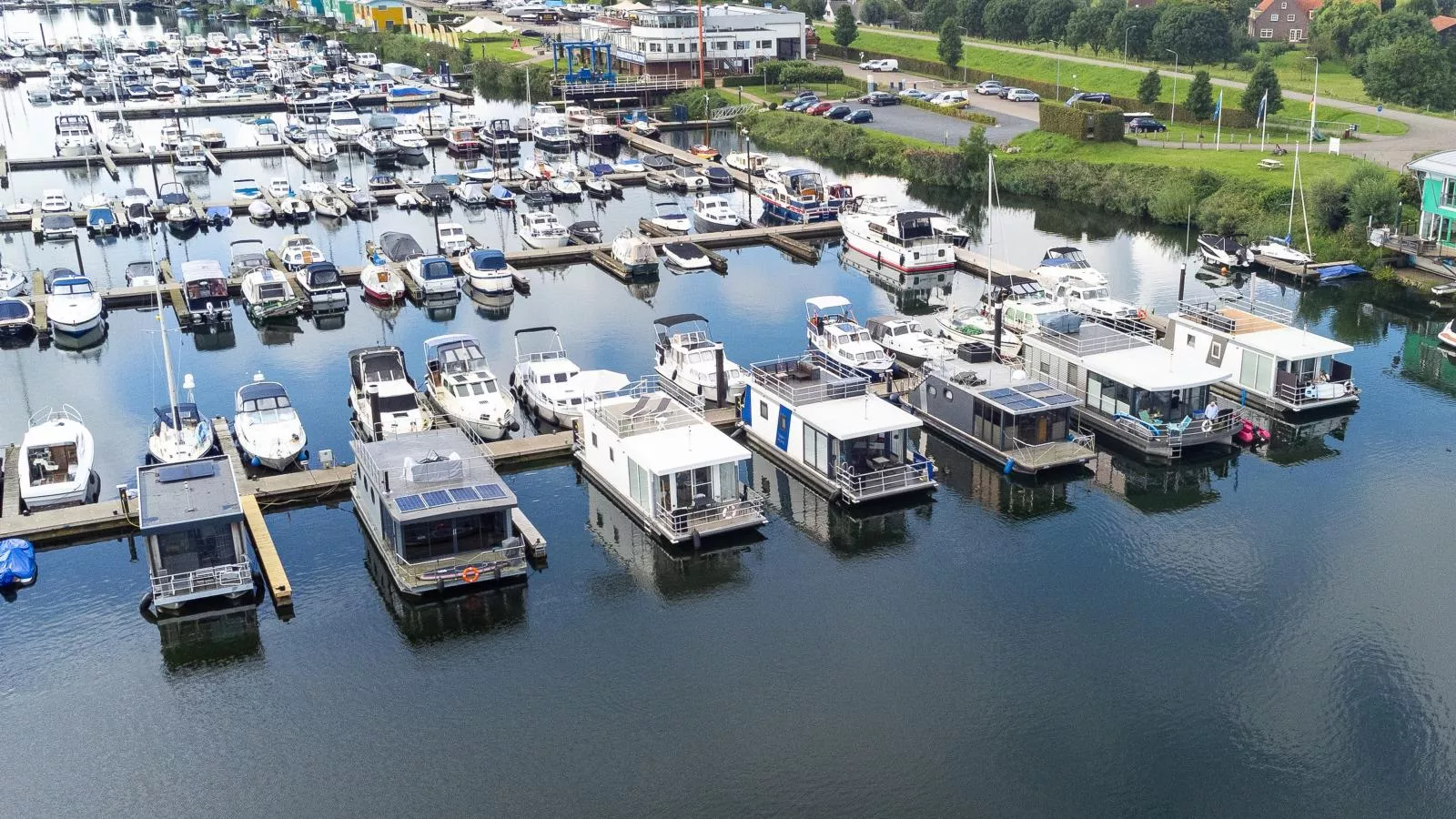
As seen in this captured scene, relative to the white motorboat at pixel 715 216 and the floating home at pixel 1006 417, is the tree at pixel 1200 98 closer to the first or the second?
the white motorboat at pixel 715 216

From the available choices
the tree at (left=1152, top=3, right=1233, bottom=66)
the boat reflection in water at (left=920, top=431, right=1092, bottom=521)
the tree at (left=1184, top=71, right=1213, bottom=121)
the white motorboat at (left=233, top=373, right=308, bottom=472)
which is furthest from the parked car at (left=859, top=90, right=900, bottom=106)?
the white motorboat at (left=233, top=373, right=308, bottom=472)

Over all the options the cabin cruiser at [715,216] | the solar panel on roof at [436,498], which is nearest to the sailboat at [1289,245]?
the cabin cruiser at [715,216]

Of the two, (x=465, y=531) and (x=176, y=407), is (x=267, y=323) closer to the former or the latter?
(x=176, y=407)

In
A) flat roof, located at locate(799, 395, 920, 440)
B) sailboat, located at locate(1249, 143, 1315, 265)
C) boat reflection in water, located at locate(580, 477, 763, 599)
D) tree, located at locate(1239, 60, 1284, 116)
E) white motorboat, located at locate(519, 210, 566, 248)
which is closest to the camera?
boat reflection in water, located at locate(580, 477, 763, 599)

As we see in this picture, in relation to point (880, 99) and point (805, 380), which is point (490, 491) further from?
point (880, 99)

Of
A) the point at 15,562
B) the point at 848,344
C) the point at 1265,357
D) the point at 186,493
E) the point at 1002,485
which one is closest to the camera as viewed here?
the point at 186,493

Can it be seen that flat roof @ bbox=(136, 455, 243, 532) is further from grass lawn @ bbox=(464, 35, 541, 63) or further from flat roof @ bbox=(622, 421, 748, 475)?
grass lawn @ bbox=(464, 35, 541, 63)

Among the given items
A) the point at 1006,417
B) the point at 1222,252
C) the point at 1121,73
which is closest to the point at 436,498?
the point at 1006,417

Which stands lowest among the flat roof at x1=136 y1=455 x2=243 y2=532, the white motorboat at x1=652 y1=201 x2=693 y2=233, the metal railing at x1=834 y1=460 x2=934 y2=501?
the metal railing at x1=834 y1=460 x2=934 y2=501
